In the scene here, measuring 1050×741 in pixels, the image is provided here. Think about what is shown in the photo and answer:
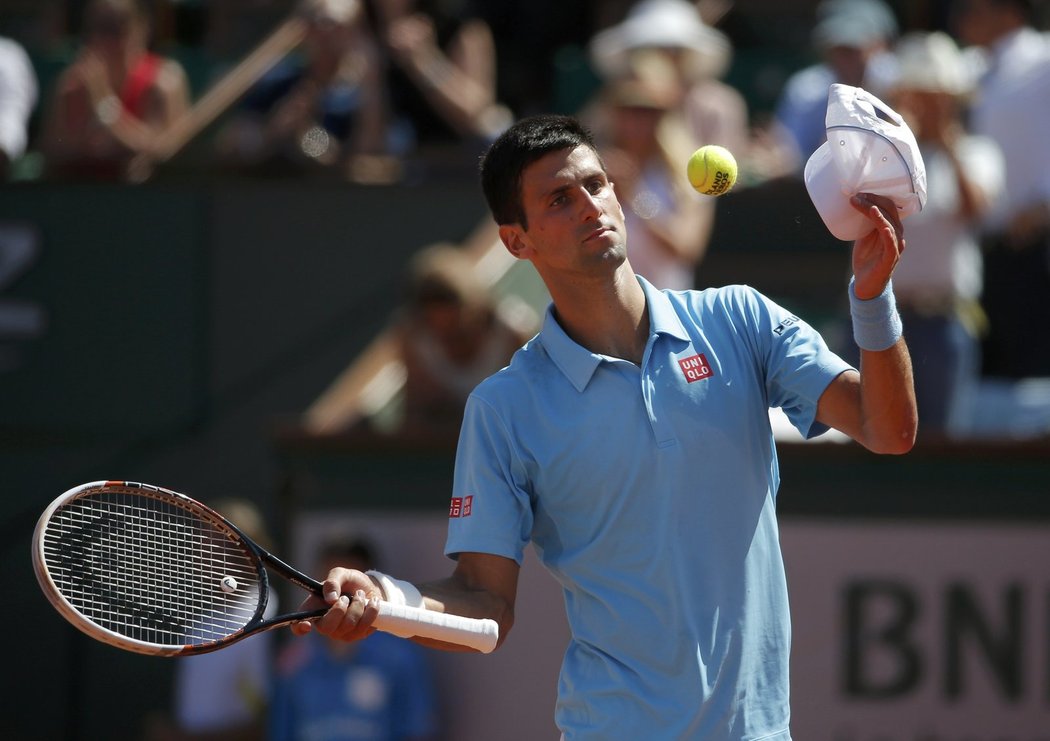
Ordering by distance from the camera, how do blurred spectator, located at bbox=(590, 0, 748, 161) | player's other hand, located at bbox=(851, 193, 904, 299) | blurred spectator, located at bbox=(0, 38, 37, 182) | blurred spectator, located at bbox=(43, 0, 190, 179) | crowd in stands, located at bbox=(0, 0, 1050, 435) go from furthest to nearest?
blurred spectator, located at bbox=(0, 38, 37, 182) < blurred spectator, located at bbox=(43, 0, 190, 179) < blurred spectator, located at bbox=(590, 0, 748, 161) < crowd in stands, located at bbox=(0, 0, 1050, 435) < player's other hand, located at bbox=(851, 193, 904, 299)

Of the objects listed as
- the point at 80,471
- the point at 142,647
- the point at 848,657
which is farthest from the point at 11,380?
the point at 142,647

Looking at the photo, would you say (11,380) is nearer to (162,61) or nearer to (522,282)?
(162,61)

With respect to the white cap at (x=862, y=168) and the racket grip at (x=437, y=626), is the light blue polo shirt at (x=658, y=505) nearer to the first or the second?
the racket grip at (x=437, y=626)

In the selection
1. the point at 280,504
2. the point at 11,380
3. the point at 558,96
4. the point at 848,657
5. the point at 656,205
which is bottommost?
the point at 848,657

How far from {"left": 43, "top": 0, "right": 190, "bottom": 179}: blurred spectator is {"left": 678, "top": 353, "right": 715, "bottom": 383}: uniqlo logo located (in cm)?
627

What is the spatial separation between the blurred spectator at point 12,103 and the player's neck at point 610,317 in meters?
6.40

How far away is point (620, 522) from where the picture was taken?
347 cm

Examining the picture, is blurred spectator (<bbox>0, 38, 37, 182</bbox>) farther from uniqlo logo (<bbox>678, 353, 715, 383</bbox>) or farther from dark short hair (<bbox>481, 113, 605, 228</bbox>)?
uniqlo logo (<bbox>678, 353, 715, 383</bbox>)

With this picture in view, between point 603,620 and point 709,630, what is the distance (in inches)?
8.9

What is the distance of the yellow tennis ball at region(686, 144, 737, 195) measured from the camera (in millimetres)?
3791

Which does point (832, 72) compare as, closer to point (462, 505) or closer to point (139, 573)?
point (462, 505)

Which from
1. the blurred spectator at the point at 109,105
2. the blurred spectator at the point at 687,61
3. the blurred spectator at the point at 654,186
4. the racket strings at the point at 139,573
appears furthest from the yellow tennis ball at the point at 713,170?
the blurred spectator at the point at 109,105

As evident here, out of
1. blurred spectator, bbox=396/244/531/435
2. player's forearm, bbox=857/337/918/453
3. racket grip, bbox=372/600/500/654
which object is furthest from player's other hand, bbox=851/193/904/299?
blurred spectator, bbox=396/244/531/435

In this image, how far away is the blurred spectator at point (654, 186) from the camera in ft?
23.4
